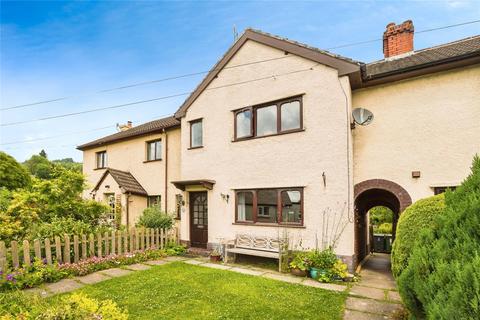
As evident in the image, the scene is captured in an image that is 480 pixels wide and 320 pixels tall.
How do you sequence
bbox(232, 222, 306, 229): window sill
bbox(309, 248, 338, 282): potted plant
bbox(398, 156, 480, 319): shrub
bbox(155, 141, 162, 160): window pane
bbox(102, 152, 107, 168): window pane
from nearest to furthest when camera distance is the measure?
bbox(398, 156, 480, 319): shrub
bbox(309, 248, 338, 282): potted plant
bbox(232, 222, 306, 229): window sill
bbox(155, 141, 162, 160): window pane
bbox(102, 152, 107, 168): window pane

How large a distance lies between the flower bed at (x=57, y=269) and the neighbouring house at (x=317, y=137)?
322 centimetres

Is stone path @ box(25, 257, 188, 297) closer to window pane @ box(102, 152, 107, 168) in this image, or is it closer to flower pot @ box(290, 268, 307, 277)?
flower pot @ box(290, 268, 307, 277)

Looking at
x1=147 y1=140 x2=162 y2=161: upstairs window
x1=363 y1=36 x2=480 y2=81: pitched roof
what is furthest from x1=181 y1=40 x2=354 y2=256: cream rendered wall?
x1=147 y1=140 x2=162 y2=161: upstairs window

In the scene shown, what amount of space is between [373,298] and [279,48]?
8761 millimetres

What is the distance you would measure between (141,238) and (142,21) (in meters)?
10.6

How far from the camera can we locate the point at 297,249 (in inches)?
373

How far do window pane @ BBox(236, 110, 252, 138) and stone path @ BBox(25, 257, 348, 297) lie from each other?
515 cm

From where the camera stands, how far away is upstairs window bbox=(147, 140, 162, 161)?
1576 cm

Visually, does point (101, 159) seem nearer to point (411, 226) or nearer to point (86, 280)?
point (86, 280)

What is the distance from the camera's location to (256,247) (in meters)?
10.1

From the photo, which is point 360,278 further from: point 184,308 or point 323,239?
point 184,308

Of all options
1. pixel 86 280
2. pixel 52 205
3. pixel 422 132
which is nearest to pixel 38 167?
pixel 52 205

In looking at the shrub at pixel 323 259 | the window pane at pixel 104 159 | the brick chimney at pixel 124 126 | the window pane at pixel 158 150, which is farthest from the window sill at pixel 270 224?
the brick chimney at pixel 124 126

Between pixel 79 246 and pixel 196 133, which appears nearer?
pixel 79 246
